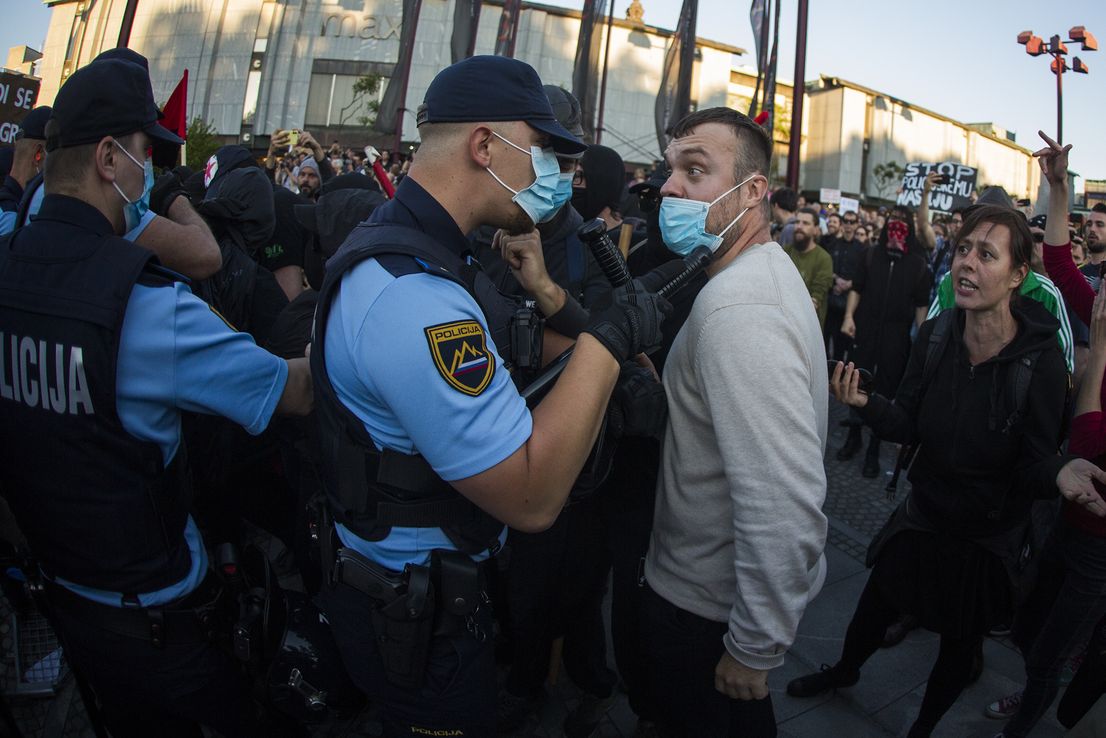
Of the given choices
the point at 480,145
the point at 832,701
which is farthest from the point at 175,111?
the point at 832,701

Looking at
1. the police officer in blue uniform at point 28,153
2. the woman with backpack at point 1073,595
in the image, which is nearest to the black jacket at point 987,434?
the woman with backpack at point 1073,595

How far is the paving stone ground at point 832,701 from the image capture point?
→ 272 cm

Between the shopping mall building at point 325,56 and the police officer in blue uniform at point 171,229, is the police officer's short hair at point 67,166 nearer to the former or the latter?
the police officer in blue uniform at point 171,229

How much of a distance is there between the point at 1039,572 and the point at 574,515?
2014 millimetres

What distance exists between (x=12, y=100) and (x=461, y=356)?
726 centimetres

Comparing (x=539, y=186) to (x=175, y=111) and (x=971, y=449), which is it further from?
(x=175, y=111)

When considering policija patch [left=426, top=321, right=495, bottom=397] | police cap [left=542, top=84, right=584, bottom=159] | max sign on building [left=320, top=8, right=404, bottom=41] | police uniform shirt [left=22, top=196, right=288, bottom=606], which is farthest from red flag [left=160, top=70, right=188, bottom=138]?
max sign on building [left=320, top=8, right=404, bottom=41]

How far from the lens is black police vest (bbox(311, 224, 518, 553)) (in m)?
1.44

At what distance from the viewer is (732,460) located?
162cm

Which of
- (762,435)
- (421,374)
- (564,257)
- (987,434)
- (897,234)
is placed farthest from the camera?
(897,234)

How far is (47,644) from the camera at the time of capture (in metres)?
2.86

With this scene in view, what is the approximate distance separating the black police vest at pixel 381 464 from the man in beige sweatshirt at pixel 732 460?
0.62m

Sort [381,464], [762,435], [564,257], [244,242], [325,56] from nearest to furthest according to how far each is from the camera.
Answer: [381,464] < [762,435] < [564,257] < [244,242] < [325,56]

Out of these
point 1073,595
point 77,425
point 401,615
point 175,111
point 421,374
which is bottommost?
point 1073,595
